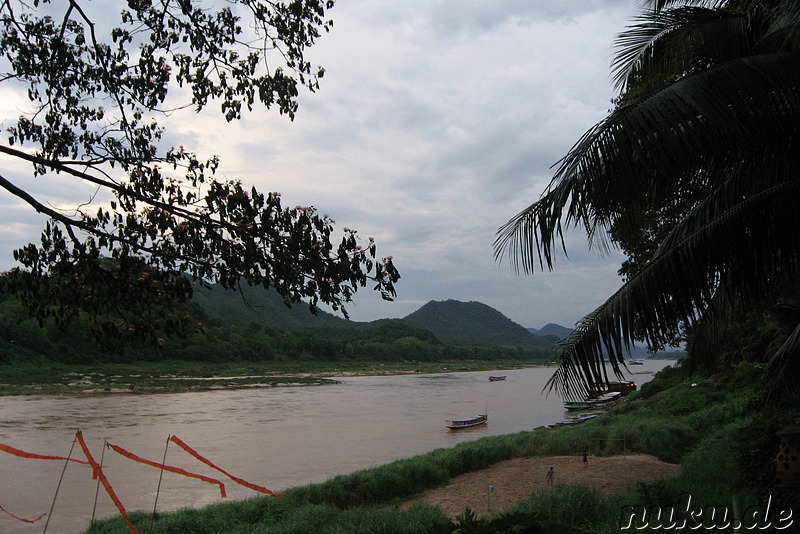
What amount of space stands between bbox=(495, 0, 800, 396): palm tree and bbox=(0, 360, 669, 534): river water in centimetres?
760

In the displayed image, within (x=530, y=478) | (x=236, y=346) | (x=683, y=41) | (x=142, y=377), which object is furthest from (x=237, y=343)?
(x=683, y=41)

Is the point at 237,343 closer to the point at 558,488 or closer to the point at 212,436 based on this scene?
the point at 212,436

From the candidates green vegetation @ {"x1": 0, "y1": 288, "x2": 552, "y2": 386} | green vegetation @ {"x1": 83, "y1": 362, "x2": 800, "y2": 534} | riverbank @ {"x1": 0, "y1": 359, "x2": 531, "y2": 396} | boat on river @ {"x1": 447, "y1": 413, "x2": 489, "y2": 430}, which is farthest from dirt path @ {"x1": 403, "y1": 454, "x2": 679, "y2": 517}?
riverbank @ {"x1": 0, "y1": 359, "x2": 531, "y2": 396}

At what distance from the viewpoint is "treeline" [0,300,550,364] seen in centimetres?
6081

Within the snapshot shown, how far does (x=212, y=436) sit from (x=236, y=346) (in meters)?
61.7

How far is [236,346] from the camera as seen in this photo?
8619 cm

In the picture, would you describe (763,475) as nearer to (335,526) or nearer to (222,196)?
(335,526)

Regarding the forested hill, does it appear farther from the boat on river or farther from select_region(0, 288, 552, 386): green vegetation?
the boat on river

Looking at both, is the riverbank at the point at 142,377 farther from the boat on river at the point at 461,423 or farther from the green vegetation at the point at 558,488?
the green vegetation at the point at 558,488

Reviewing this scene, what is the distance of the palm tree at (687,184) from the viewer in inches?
175

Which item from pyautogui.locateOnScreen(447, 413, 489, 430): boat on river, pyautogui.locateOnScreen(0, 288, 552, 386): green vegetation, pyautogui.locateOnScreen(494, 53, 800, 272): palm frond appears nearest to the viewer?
pyautogui.locateOnScreen(494, 53, 800, 272): palm frond

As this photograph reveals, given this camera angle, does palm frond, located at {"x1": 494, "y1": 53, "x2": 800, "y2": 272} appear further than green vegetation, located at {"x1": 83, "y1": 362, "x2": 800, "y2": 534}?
No

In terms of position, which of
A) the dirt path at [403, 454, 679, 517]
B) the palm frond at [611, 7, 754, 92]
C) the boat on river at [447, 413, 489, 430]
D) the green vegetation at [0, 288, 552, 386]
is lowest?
the boat on river at [447, 413, 489, 430]

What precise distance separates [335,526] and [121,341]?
5099 millimetres
